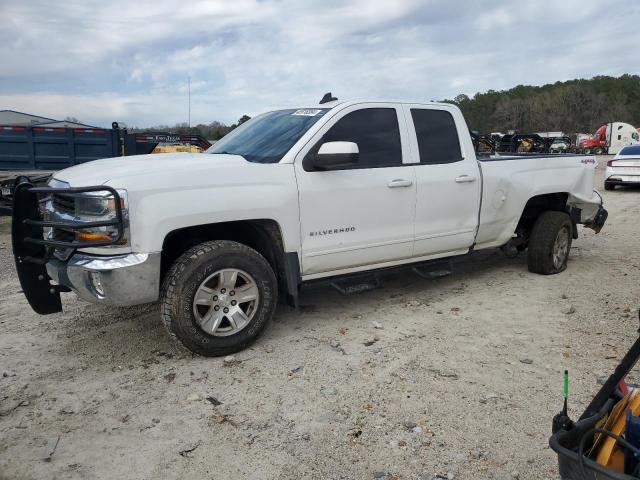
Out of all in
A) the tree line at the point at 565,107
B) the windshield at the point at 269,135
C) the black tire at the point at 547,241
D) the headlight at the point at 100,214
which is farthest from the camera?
the tree line at the point at 565,107

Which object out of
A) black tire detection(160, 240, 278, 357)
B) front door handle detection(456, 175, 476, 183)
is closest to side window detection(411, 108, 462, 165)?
front door handle detection(456, 175, 476, 183)

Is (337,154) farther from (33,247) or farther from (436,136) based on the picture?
(33,247)

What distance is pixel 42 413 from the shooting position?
330cm

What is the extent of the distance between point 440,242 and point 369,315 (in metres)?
1.00

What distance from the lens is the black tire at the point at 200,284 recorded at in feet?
12.4

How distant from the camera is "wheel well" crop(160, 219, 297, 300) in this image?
164 inches

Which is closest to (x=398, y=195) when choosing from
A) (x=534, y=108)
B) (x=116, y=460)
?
(x=116, y=460)

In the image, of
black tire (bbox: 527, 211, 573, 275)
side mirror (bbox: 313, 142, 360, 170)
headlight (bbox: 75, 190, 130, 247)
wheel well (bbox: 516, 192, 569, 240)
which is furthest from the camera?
wheel well (bbox: 516, 192, 569, 240)

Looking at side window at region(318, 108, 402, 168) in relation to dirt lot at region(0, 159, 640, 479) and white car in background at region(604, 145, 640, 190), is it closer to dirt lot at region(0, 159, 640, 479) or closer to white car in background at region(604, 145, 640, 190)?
dirt lot at region(0, 159, 640, 479)

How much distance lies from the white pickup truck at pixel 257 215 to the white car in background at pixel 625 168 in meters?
11.7

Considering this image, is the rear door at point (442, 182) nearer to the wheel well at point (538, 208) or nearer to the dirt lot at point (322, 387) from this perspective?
the dirt lot at point (322, 387)

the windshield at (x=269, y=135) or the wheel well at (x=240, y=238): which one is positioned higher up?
the windshield at (x=269, y=135)

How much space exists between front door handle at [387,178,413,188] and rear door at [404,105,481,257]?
4.8 inches

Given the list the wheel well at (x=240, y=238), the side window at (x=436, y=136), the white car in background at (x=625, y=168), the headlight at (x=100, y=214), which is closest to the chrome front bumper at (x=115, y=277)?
the headlight at (x=100, y=214)
